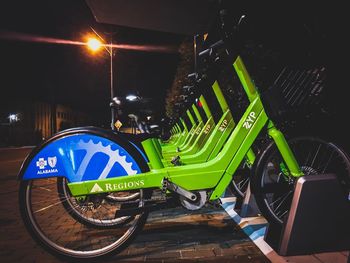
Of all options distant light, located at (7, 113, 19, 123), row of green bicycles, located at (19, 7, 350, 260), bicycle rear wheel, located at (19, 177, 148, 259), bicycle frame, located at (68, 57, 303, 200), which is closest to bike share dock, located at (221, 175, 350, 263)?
row of green bicycles, located at (19, 7, 350, 260)


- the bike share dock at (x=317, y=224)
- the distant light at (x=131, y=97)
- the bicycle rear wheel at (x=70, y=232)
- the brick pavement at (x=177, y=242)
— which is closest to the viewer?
the bike share dock at (x=317, y=224)

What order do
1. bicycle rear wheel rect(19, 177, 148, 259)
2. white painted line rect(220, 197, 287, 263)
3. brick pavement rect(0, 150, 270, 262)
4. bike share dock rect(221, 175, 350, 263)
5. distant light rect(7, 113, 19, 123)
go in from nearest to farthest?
bike share dock rect(221, 175, 350, 263)
bicycle rear wheel rect(19, 177, 148, 259)
white painted line rect(220, 197, 287, 263)
brick pavement rect(0, 150, 270, 262)
distant light rect(7, 113, 19, 123)

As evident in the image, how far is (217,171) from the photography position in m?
2.95

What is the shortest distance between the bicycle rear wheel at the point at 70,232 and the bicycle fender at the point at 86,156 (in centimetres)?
23

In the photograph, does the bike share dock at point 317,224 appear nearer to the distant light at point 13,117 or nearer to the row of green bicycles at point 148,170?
the row of green bicycles at point 148,170

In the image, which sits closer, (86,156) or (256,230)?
(86,156)

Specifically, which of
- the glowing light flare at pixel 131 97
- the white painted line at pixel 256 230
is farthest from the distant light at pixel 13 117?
the glowing light flare at pixel 131 97

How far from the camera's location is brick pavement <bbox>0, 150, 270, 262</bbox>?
2.96 m

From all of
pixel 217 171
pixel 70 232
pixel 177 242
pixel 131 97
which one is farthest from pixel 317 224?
pixel 70 232

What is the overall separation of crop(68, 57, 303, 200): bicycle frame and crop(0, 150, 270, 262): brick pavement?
1.98 feet

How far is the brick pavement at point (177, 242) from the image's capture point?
296 cm

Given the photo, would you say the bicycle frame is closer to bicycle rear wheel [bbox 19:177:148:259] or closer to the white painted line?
bicycle rear wheel [bbox 19:177:148:259]

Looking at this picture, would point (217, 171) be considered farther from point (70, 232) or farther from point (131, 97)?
point (70, 232)

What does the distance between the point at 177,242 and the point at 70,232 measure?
4.51 ft
